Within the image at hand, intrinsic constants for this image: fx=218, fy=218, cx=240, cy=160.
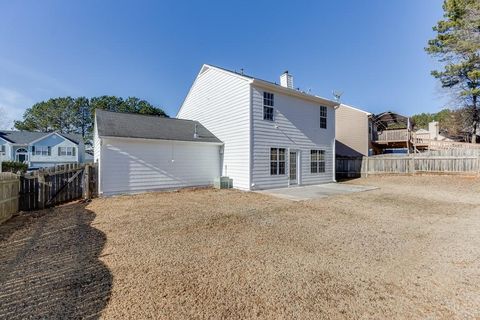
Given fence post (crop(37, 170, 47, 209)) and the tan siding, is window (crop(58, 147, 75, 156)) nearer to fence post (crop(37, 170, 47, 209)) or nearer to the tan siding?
fence post (crop(37, 170, 47, 209))

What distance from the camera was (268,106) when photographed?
12047mm

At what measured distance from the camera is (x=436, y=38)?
20656mm

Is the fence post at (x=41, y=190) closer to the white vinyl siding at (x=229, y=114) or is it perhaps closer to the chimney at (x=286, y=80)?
the white vinyl siding at (x=229, y=114)

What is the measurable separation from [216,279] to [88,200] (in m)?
8.32

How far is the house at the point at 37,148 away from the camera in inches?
1194

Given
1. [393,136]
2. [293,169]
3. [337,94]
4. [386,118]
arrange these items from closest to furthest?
1. [293,169]
2. [337,94]
3. [393,136]
4. [386,118]

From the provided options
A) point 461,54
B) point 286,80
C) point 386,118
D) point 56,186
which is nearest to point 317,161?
point 286,80

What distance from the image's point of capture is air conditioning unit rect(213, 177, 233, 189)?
476 inches

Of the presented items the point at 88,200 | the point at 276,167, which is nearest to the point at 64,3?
the point at 88,200

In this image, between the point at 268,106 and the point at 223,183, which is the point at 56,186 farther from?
the point at 268,106

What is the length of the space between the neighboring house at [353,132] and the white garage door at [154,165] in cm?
1523

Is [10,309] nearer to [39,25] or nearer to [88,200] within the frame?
[88,200]

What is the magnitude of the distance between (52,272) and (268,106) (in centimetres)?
1085

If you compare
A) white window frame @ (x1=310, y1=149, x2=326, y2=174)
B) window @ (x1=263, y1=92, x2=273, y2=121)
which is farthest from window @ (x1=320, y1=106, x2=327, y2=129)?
window @ (x1=263, y1=92, x2=273, y2=121)
